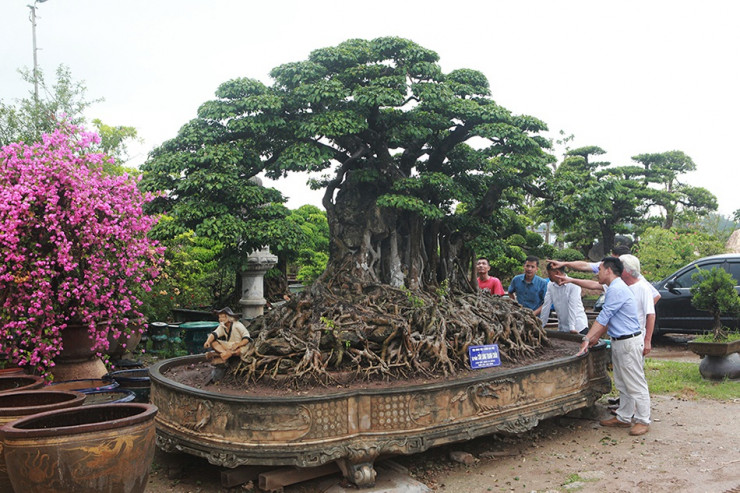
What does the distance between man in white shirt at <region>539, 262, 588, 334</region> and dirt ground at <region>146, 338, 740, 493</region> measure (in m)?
1.54

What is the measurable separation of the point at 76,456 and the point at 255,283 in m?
8.33

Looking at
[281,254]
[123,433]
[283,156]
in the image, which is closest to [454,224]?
[283,156]

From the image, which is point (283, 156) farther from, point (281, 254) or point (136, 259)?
point (281, 254)

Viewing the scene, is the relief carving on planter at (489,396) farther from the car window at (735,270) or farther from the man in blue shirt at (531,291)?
the car window at (735,270)

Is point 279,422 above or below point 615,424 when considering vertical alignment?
above

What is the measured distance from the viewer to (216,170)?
6590 millimetres

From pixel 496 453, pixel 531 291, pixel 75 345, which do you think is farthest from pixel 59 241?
pixel 531 291

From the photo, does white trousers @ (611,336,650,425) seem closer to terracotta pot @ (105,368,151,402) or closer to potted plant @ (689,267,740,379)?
potted plant @ (689,267,740,379)

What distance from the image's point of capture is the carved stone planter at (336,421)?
14.3 ft

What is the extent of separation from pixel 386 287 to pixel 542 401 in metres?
2.23

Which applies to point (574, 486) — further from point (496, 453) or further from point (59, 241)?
point (59, 241)

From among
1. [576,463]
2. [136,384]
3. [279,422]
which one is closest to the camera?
[279,422]

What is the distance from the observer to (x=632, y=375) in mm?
5734

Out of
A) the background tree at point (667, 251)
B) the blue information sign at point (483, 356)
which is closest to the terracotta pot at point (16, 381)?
the blue information sign at point (483, 356)
